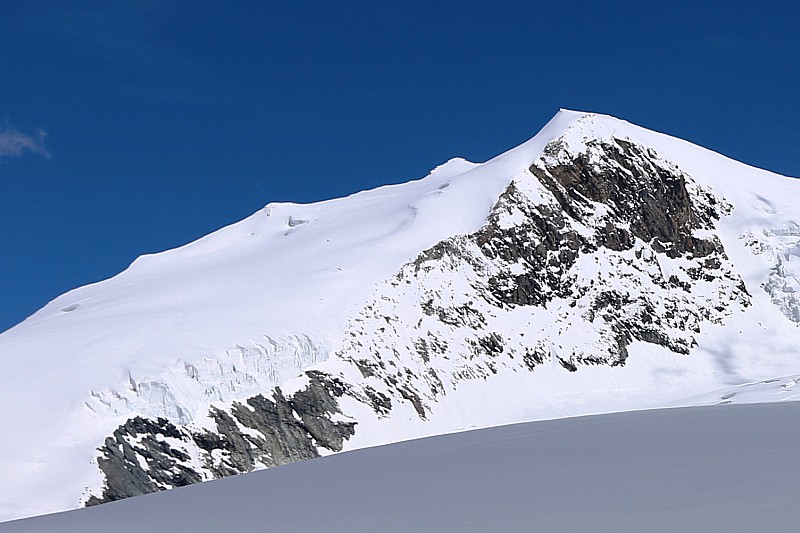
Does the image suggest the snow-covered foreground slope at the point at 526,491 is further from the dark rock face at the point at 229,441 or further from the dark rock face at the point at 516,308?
the dark rock face at the point at 516,308

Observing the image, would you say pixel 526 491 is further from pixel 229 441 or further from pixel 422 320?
pixel 422 320

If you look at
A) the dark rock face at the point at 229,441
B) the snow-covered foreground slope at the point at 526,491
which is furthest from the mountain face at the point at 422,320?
the snow-covered foreground slope at the point at 526,491

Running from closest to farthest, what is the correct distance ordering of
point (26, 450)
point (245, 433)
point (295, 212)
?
point (26, 450) → point (245, 433) → point (295, 212)

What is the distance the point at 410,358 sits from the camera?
200ft

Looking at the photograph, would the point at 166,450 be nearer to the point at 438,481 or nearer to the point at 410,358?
the point at 410,358

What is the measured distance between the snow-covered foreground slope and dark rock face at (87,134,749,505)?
25.2m

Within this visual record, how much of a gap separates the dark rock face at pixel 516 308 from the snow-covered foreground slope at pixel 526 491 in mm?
25250

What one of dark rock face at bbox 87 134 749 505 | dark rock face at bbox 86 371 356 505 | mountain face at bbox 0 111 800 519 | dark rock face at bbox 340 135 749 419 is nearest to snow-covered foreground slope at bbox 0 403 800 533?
dark rock face at bbox 86 371 356 505

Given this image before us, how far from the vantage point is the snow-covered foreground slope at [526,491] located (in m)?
10.9

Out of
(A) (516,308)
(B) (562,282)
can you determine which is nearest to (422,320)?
(A) (516,308)

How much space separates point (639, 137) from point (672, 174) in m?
5.39

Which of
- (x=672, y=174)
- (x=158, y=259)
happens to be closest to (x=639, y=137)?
(x=672, y=174)

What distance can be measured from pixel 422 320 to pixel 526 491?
51.3 metres

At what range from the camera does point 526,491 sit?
13.5m
